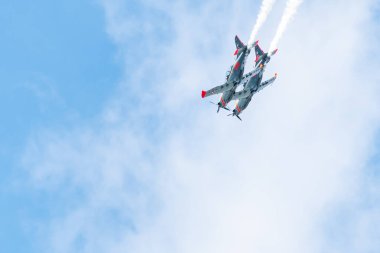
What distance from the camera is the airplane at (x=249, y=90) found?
142 meters

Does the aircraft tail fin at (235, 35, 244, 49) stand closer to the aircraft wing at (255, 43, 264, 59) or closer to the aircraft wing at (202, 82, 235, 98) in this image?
the aircraft wing at (202, 82, 235, 98)

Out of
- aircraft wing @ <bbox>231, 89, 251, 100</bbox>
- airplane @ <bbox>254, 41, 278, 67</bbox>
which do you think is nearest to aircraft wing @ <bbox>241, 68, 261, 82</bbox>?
aircraft wing @ <bbox>231, 89, 251, 100</bbox>

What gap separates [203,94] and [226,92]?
15.6ft

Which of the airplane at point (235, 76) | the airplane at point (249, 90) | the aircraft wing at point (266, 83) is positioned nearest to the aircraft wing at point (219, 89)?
the airplane at point (235, 76)

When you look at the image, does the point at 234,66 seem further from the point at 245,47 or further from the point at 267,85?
the point at 267,85

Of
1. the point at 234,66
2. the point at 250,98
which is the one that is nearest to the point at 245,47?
the point at 234,66

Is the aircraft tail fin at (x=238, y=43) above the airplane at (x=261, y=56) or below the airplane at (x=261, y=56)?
below

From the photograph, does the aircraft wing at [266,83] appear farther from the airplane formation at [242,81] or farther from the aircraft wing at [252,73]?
the aircraft wing at [252,73]

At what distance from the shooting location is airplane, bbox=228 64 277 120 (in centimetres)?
14188

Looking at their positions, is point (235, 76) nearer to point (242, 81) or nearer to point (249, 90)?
point (242, 81)

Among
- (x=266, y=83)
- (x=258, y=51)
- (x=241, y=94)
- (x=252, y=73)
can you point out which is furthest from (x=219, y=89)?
(x=258, y=51)

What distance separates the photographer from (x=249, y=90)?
468 ft

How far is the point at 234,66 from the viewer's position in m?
134

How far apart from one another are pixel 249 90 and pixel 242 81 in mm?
6554
